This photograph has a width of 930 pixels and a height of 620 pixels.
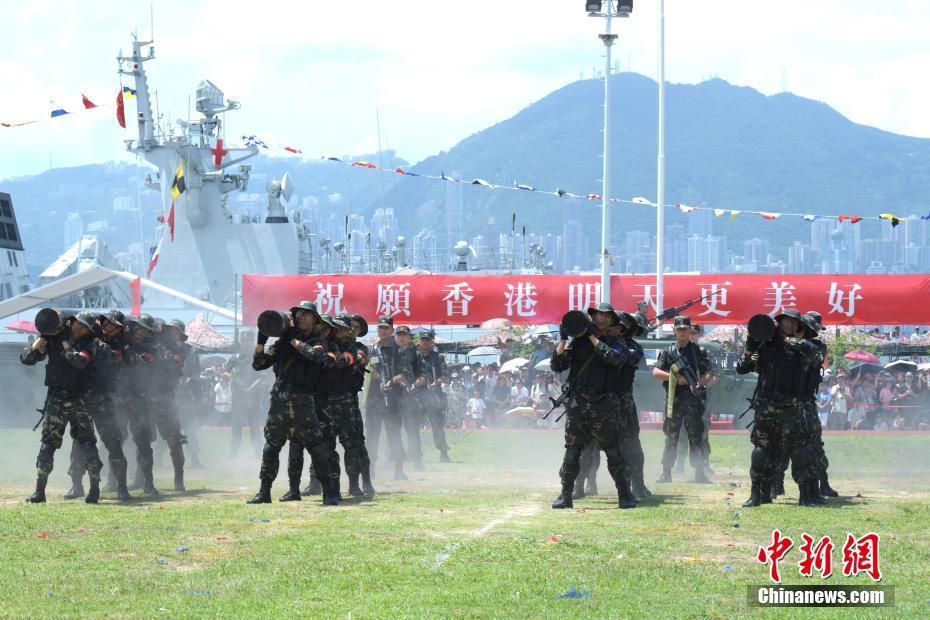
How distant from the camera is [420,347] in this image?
19484 mm

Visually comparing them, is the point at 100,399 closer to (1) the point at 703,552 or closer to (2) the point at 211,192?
(1) the point at 703,552

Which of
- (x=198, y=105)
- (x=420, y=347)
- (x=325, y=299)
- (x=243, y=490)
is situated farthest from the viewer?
(x=198, y=105)

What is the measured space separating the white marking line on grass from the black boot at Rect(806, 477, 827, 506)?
109 inches

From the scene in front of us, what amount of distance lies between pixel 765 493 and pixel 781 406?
3.07ft

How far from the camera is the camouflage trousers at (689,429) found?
17.1 m

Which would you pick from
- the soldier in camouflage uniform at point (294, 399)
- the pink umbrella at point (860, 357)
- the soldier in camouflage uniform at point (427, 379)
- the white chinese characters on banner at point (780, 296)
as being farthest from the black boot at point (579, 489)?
the pink umbrella at point (860, 357)

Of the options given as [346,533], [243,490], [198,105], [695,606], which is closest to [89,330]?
[243,490]

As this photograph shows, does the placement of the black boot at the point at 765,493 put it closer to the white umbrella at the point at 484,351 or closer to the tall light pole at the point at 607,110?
the tall light pole at the point at 607,110

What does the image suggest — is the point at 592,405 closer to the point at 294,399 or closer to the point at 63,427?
the point at 294,399

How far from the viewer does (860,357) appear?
1423 inches

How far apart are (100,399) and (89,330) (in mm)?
778

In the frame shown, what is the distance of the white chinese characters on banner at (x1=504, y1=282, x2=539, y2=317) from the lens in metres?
32.7

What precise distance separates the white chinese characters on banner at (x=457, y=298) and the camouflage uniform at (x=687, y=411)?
51.5ft

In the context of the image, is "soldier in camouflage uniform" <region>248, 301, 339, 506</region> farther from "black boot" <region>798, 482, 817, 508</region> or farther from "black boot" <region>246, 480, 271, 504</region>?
"black boot" <region>798, 482, 817, 508</region>
